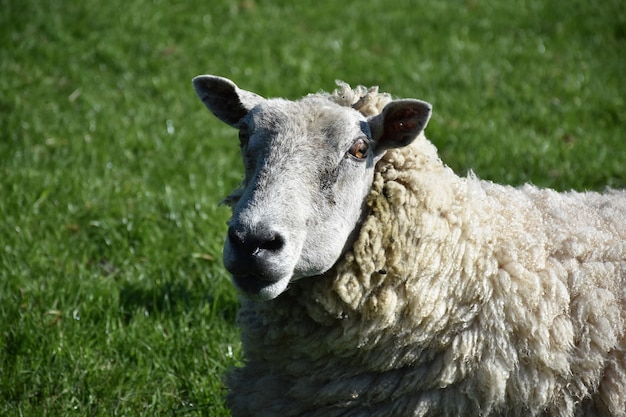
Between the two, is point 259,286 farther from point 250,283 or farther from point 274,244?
point 274,244

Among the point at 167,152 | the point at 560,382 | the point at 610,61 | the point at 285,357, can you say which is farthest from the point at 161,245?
the point at 610,61

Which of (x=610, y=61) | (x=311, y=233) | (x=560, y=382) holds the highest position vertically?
(x=311, y=233)

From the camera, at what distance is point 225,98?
11.3 feet

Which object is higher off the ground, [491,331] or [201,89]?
[201,89]

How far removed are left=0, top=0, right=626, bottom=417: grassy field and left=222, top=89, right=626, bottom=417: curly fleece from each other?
0.88 m

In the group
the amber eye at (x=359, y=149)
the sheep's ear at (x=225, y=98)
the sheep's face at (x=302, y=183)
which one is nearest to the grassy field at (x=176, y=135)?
the sheep's face at (x=302, y=183)

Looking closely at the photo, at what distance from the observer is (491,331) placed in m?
2.97

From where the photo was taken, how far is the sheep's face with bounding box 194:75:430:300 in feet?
8.92

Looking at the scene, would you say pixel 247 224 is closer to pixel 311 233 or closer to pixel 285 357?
pixel 311 233

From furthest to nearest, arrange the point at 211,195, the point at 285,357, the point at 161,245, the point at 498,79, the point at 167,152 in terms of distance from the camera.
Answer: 1. the point at 498,79
2. the point at 167,152
3. the point at 211,195
4. the point at 161,245
5. the point at 285,357

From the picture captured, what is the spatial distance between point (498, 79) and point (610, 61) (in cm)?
145

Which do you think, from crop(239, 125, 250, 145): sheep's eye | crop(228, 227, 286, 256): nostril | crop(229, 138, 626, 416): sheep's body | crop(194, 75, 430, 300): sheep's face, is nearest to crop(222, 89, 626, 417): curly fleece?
crop(229, 138, 626, 416): sheep's body

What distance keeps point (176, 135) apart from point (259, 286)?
12.7 feet

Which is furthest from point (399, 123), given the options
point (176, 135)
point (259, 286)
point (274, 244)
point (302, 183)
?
point (176, 135)
